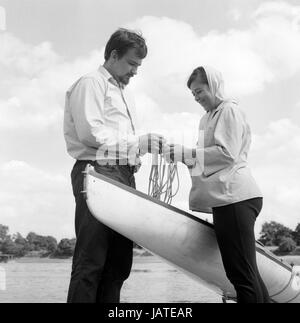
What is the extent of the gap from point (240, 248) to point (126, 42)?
1.05 meters

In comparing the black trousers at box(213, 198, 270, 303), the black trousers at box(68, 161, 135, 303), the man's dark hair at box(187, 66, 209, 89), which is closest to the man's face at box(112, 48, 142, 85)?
the man's dark hair at box(187, 66, 209, 89)

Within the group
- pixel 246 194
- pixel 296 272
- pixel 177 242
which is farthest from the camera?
pixel 296 272

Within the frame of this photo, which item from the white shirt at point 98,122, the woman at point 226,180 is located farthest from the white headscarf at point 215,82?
the white shirt at point 98,122

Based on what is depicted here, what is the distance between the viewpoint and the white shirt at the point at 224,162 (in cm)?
243

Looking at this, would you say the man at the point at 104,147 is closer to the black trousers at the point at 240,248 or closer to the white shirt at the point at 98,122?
the white shirt at the point at 98,122

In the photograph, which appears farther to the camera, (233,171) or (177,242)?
(177,242)

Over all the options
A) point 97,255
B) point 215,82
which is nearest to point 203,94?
point 215,82

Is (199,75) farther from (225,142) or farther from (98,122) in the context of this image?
(98,122)

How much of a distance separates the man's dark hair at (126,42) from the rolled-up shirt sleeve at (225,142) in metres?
0.48

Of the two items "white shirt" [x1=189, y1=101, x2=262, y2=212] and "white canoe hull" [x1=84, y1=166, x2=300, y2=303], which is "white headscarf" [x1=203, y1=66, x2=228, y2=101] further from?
"white canoe hull" [x1=84, y1=166, x2=300, y2=303]
